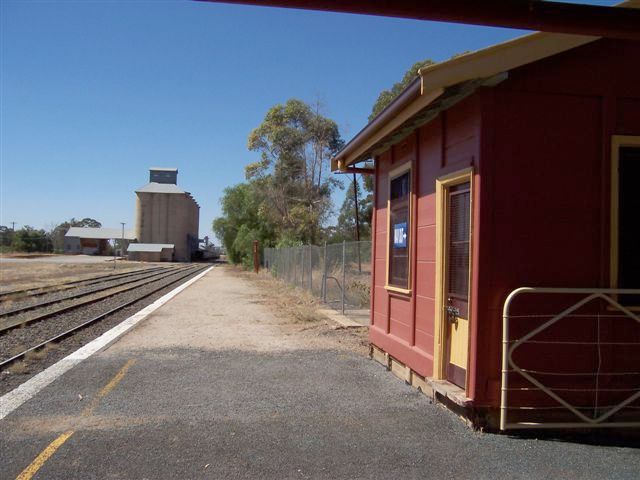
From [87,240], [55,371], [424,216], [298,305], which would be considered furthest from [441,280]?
[87,240]

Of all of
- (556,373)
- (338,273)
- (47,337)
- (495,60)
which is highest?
(495,60)

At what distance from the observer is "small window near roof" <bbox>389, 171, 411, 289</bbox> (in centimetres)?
808

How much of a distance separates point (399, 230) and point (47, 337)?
8.16 metres

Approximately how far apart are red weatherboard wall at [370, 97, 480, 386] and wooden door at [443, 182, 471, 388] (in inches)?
12.2

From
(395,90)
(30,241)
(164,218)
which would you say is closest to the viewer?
(395,90)

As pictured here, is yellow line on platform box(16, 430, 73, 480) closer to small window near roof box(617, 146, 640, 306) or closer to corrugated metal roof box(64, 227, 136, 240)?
small window near roof box(617, 146, 640, 306)

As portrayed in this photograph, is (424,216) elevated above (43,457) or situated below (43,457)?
above

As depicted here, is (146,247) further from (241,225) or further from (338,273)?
(338,273)

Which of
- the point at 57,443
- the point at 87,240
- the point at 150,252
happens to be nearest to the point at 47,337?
the point at 57,443

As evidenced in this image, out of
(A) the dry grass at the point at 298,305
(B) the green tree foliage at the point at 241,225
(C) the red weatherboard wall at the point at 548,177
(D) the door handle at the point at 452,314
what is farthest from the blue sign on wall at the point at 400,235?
(B) the green tree foliage at the point at 241,225

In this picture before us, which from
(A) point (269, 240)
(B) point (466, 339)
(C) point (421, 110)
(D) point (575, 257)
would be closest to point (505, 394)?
(B) point (466, 339)

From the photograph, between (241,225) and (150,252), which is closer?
(241,225)

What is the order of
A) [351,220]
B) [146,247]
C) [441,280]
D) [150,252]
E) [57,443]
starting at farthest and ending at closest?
[146,247]
[150,252]
[351,220]
[441,280]
[57,443]

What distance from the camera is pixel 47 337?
41.5 ft
